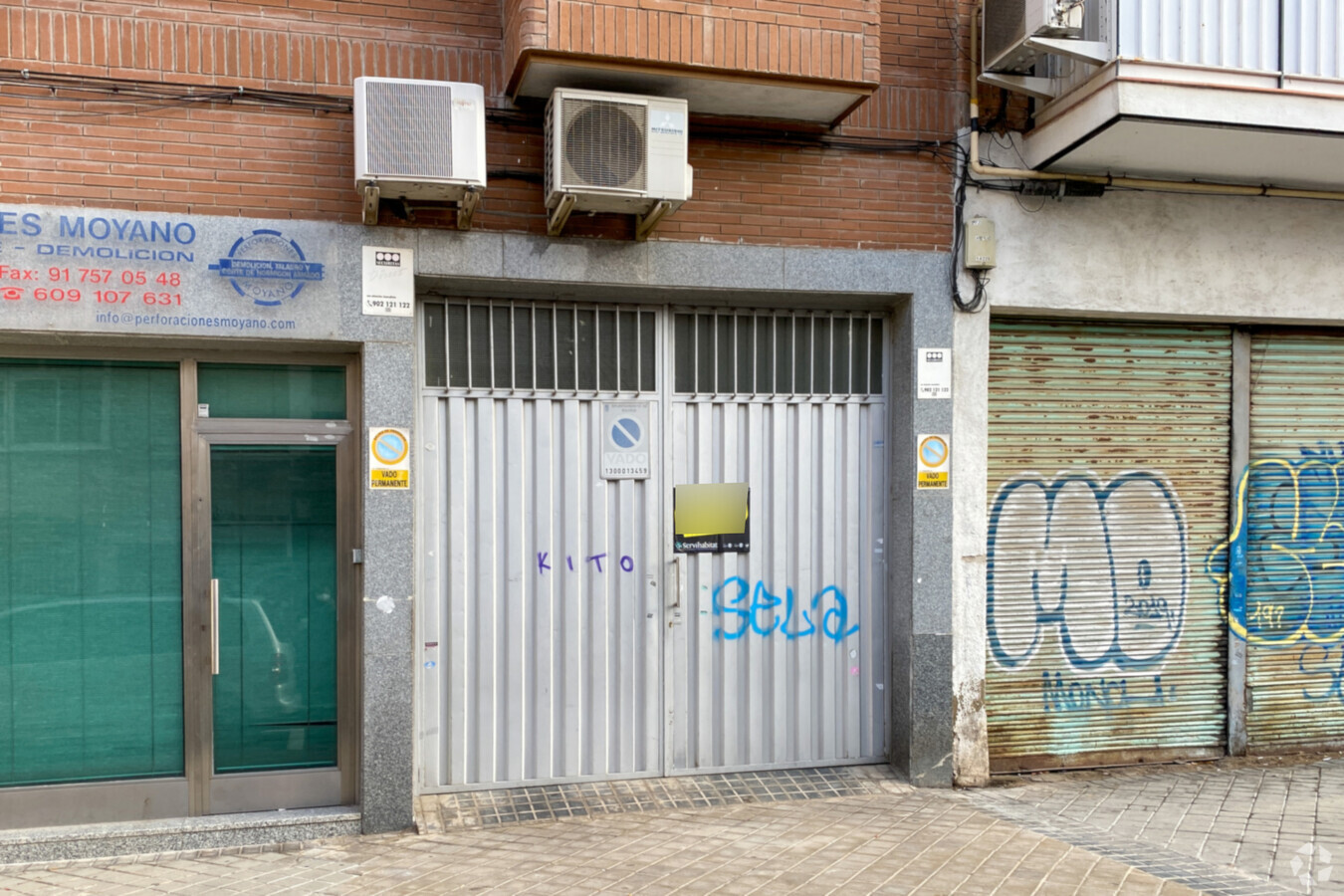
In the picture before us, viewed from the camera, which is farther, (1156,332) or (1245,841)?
(1156,332)

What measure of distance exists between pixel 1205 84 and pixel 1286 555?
10.5 ft

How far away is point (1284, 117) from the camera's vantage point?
5.71m

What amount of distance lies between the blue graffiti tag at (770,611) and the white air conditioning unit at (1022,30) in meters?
3.18

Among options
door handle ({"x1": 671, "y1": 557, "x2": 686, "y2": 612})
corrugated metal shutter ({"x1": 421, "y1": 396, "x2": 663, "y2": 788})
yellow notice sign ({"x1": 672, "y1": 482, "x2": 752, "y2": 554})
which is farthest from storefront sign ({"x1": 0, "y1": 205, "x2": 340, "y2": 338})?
door handle ({"x1": 671, "y1": 557, "x2": 686, "y2": 612})

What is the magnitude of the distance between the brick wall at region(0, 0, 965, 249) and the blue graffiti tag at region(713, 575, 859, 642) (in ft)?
6.69

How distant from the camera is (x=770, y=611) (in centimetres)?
638

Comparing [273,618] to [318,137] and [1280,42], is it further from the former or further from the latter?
[1280,42]

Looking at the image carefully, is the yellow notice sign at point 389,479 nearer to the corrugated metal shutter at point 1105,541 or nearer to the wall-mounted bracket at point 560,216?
the wall-mounted bracket at point 560,216

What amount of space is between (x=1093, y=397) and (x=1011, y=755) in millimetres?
2287

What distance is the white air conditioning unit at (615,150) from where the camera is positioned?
5398 millimetres

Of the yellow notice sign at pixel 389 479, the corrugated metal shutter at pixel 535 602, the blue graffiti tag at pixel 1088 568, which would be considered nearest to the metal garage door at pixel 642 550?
the corrugated metal shutter at pixel 535 602

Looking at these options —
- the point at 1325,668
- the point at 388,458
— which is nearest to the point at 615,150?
the point at 388,458

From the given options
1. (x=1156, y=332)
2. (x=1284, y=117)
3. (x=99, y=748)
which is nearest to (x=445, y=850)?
(x=99, y=748)

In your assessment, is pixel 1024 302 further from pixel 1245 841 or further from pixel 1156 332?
pixel 1245 841
